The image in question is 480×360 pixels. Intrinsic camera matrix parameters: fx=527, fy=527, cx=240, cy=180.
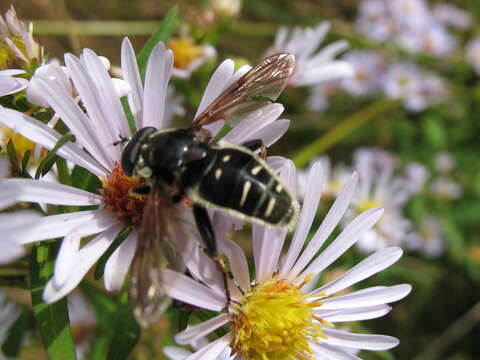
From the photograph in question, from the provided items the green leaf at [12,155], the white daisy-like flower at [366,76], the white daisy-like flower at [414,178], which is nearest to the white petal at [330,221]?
the green leaf at [12,155]

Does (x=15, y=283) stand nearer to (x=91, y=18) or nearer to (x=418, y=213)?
(x=418, y=213)

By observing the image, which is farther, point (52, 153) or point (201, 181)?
point (201, 181)

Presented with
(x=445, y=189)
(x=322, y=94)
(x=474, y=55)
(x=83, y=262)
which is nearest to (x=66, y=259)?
(x=83, y=262)

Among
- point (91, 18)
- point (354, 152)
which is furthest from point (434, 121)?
point (91, 18)

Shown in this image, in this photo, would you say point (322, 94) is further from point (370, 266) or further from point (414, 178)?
point (370, 266)

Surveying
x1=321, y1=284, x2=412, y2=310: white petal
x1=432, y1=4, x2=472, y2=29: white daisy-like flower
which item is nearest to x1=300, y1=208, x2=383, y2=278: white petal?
x1=321, y1=284, x2=412, y2=310: white petal

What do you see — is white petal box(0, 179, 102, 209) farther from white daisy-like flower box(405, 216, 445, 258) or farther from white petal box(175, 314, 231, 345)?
white daisy-like flower box(405, 216, 445, 258)
